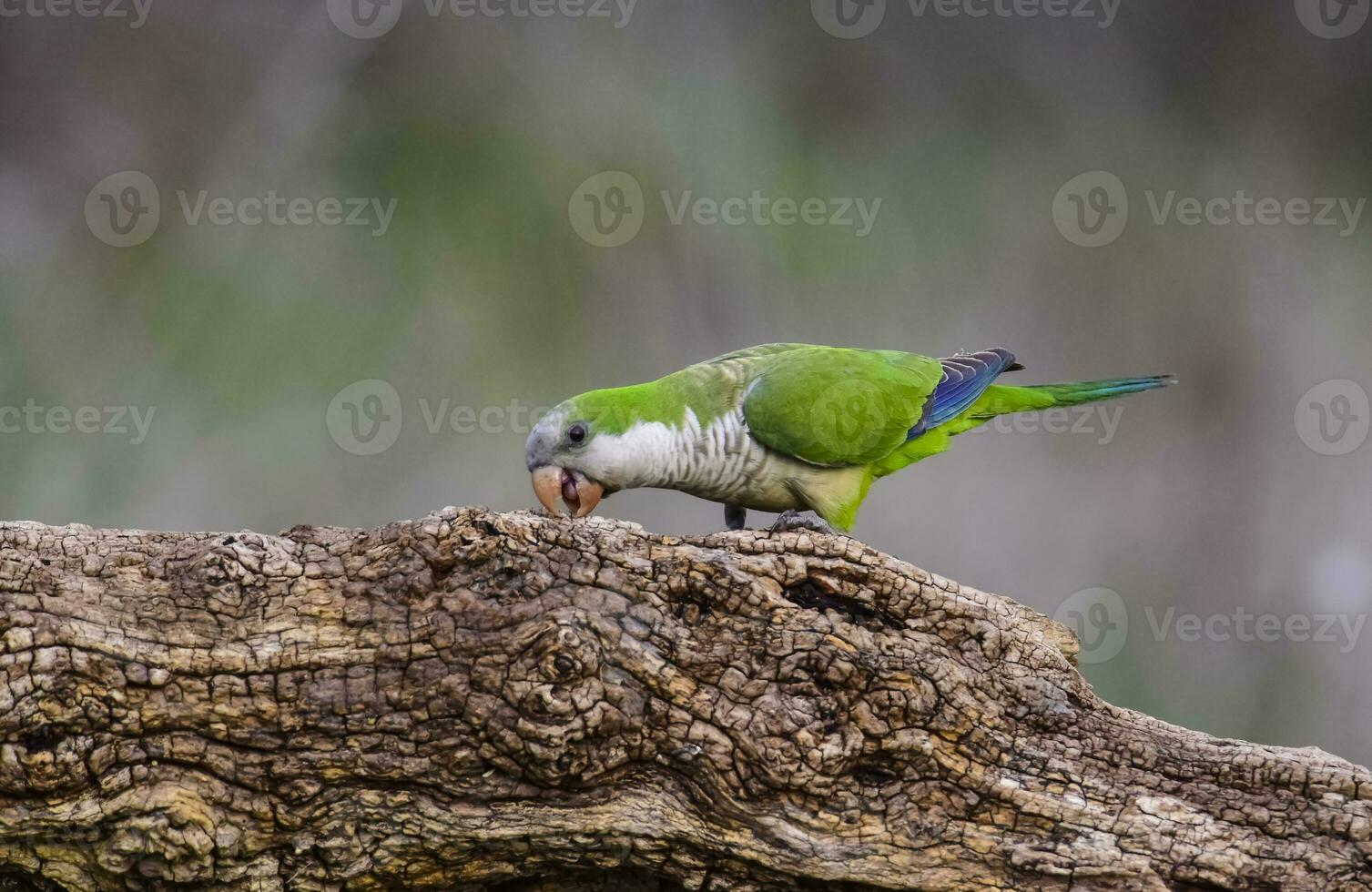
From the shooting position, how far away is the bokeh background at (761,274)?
5.18 meters

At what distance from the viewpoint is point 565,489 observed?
12.2 ft

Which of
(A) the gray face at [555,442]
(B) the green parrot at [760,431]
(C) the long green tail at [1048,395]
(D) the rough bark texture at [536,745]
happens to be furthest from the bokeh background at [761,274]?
(D) the rough bark texture at [536,745]

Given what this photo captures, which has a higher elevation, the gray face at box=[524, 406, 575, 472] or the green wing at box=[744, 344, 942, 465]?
the green wing at box=[744, 344, 942, 465]

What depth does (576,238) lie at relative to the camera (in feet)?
17.8

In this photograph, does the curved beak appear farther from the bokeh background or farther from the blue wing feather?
the bokeh background

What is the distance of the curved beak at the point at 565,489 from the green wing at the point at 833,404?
0.60 metres

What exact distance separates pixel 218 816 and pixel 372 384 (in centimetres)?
336

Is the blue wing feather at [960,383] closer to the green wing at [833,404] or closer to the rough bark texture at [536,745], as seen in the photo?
the green wing at [833,404]

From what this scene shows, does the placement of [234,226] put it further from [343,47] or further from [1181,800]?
[1181,800]

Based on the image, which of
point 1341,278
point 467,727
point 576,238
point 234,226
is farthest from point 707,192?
point 467,727

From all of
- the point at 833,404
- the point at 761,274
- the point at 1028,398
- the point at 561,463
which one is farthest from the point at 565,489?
the point at 761,274

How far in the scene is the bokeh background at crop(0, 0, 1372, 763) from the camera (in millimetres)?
5180

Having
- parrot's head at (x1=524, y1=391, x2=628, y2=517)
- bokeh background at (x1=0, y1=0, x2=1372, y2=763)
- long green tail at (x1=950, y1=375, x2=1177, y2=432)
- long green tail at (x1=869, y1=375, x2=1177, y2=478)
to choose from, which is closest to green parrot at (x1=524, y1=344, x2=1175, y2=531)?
parrot's head at (x1=524, y1=391, x2=628, y2=517)

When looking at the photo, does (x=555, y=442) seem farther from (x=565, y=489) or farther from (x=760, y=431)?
(x=760, y=431)
